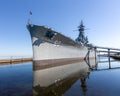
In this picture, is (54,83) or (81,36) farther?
(81,36)

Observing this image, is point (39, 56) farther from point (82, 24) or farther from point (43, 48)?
point (82, 24)

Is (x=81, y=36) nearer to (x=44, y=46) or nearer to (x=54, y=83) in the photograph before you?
(x=44, y=46)

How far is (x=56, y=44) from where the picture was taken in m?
29.3

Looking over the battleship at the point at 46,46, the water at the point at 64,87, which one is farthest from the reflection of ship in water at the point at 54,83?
the battleship at the point at 46,46

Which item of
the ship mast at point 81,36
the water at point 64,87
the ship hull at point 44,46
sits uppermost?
the ship mast at point 81,36

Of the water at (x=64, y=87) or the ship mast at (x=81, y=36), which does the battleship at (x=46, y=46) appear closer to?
the water at (x=64, y=87)

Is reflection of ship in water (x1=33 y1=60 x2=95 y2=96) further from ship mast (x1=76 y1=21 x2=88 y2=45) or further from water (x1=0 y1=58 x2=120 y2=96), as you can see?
ship mast (x1=76 y1=21 x2=88 y2=45)

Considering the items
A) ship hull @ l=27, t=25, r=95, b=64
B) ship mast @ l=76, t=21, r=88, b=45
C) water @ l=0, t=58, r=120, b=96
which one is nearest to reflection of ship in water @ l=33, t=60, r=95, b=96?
water @ l=0, t=58, r=120, b=96

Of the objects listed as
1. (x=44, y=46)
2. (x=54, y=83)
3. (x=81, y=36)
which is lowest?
(x=54, y=83)

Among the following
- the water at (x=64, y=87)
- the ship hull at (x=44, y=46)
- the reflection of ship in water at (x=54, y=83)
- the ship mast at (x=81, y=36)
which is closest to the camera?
the water at (x=64, y=87)

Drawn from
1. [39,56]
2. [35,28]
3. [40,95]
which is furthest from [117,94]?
[35,28]

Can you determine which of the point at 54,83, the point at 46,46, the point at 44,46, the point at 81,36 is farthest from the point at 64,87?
the point at 81,36

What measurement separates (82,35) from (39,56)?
148ft

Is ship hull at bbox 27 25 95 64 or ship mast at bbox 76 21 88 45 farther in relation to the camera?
ship mast at bbox 76 21 88 45
